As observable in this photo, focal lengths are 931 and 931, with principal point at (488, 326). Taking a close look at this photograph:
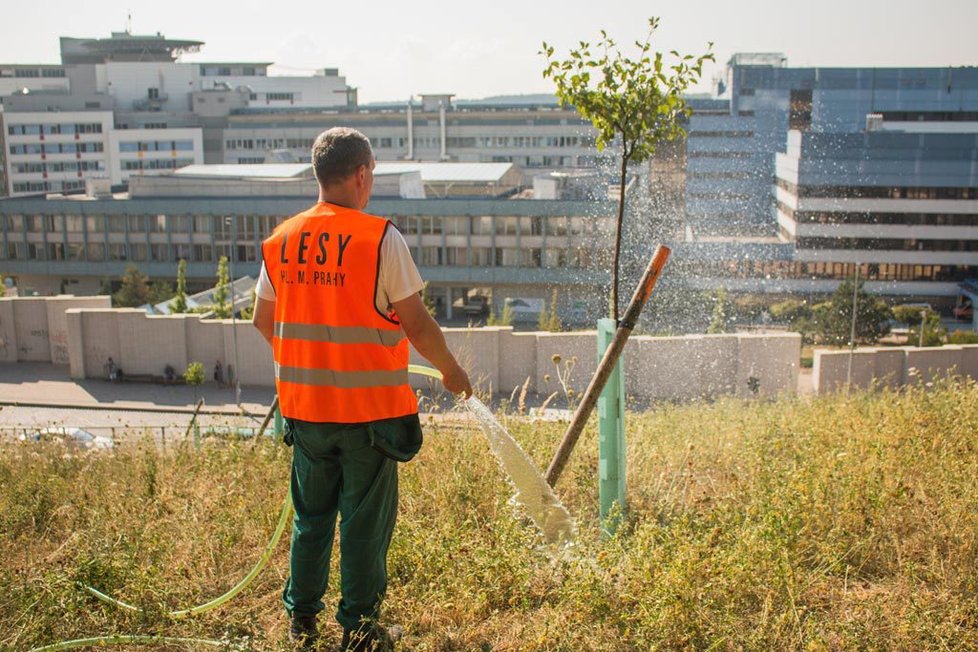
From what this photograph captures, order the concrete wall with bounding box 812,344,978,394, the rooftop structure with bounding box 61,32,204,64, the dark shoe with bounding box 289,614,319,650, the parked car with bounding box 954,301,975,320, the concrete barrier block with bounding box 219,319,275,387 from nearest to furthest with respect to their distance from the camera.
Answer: the dark shoe with bounding box 289,614,319,650 → the concrete wall with bounding box 812,344,978,394 → the concrete barrier block with bounding box 219,319,275,387 → the parked car with bounding box 954,301,975,320 → the rooftop structure with bounding box 61,32,204,64

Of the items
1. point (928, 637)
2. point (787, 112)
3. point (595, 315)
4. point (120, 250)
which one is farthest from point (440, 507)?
point (787, 112)

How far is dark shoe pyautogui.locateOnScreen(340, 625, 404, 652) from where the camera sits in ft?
11.2

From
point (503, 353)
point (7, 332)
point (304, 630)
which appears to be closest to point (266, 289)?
point (304, 630)

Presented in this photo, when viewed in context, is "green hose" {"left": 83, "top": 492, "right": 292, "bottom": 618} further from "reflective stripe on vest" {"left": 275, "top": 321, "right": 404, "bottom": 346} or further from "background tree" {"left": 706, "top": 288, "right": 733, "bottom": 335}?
"background tree" {"left": 706, "top": 288, "right": 733, "bottom": 335}

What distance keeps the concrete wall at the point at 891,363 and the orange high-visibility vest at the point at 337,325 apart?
802 inches

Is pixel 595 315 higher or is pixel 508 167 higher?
pixel 508 167

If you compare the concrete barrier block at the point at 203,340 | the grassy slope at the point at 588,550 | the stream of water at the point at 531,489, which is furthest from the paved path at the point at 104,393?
the stream of water at the point at 531,489

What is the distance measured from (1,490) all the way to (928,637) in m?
4.51

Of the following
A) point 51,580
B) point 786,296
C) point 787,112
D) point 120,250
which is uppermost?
point 787,112

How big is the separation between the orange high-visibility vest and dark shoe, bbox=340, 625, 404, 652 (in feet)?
2.64

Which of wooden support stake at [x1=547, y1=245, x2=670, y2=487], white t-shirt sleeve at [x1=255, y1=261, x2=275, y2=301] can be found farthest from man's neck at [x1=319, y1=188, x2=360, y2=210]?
wooden support stake at [x1=547, y1=245, x2=670, y2=487]

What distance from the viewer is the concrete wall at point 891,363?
2238 centimetres

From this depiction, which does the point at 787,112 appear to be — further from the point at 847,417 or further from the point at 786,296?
the point at 847,417

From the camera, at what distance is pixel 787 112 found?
265ft
